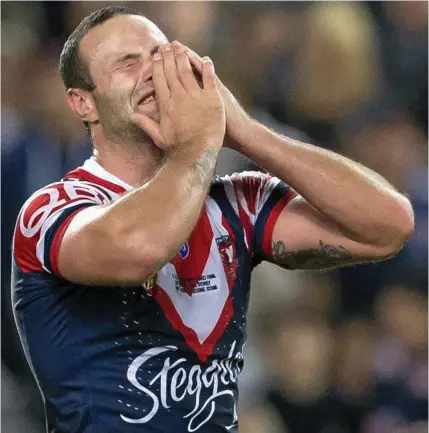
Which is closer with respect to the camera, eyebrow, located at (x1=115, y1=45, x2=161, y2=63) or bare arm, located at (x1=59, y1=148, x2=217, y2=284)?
bare arm, located at (x1=59, y1=148, x2=217, y2=284)

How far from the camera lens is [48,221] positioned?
1.88 meters

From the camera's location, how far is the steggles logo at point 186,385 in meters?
2.04

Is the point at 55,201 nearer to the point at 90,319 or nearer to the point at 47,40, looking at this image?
the point at 90,319

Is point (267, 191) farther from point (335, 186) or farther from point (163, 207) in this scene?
point (163, 207)

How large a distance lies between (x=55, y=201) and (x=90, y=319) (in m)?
0.30

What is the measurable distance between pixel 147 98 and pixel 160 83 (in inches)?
10.6

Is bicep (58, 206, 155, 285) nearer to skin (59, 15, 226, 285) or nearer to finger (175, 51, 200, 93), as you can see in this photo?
skin (59, 15, 226, 285)

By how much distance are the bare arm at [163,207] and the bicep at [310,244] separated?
1.65 ft

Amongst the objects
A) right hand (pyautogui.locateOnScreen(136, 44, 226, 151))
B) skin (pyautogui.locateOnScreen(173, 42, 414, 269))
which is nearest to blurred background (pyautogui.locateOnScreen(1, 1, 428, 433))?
skin (pyautogui.locateOnScreen(173, 42, 414, 269))

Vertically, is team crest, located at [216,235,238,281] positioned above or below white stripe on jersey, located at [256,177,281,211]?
below

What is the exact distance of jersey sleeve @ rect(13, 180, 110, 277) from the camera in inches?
72.7

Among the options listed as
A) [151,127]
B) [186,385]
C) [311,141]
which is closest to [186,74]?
[151,127]

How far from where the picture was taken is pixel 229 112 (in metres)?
2.09

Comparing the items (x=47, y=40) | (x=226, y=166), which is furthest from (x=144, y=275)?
(x=47, y=40)
